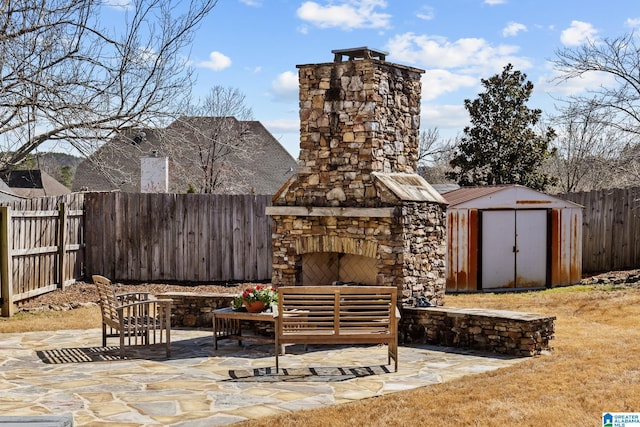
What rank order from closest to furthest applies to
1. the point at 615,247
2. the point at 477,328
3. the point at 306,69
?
the point at 477,328 → the point at 306,69 → the point at 615,247

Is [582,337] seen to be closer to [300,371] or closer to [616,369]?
[616,369]

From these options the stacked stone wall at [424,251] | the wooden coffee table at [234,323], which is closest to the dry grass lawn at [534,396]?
the stacked stone wall at [424,251]

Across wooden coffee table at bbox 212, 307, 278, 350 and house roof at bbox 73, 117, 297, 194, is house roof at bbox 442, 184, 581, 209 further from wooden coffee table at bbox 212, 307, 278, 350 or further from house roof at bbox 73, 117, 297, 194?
house roof at bbox 73, 117, 297, 194

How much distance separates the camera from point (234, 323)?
10836 millimetres

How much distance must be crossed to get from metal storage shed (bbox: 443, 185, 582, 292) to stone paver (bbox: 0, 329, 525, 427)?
692 centimetres

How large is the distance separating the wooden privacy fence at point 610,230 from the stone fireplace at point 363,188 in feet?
30.5

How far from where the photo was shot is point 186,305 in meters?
12.2

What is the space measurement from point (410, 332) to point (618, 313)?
4.39 meters

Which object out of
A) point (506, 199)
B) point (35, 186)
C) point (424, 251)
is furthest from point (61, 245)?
point (35, 186)

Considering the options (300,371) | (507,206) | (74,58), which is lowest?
(300,371)

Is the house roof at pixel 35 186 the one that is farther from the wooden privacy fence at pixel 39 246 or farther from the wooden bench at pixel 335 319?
the wooden bench at pixel 335 319

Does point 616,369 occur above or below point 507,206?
below

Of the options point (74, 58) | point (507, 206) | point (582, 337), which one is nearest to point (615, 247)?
point (507, 206)

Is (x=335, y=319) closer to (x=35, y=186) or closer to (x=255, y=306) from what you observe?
(x=255, y=306)
